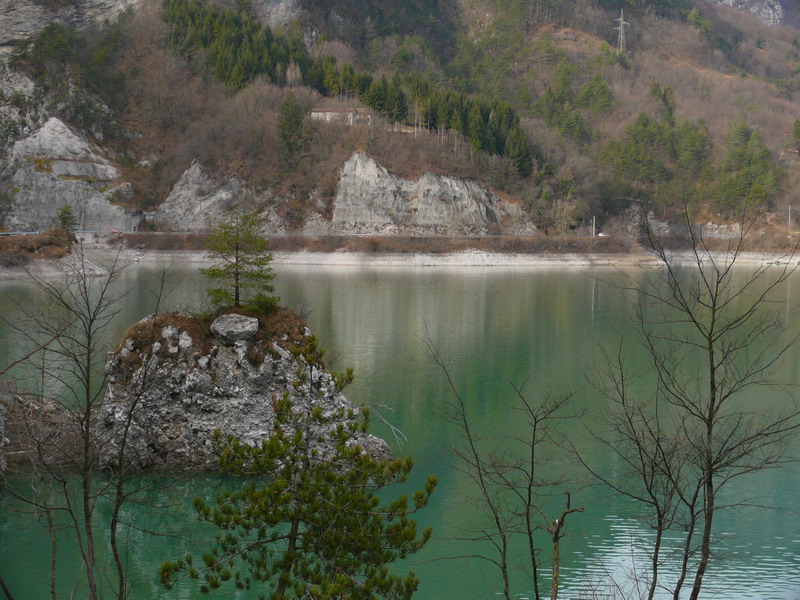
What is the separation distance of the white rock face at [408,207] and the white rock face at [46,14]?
2017 inches

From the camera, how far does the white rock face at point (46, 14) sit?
327 feet

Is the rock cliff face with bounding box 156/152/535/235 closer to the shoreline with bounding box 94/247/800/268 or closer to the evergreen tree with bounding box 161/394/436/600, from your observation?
the shoreline with bounding box 94/247/800/268

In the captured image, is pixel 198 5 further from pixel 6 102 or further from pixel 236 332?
pixel 236 332

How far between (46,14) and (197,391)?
110297 mm

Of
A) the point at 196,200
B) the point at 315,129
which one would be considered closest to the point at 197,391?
the point at 196,200

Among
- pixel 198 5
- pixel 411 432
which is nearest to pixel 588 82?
pixel 198 5

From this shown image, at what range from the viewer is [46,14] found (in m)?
105

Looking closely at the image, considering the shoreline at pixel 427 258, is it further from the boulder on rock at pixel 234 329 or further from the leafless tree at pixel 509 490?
the boulder on rock at pixel 234 329

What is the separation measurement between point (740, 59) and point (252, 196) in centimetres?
12585

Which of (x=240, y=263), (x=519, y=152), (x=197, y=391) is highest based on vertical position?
(x=519, y=152)

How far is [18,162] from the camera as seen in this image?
84.2 meters

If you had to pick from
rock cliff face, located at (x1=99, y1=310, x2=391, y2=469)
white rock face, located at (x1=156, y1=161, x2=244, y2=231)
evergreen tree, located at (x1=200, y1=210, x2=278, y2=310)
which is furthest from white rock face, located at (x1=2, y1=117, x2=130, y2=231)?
rock cliff face, located at (x1=99, y1=310, x2=391, y2=469)

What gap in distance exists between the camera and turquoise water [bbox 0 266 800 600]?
11070mm

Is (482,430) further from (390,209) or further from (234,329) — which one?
(390,209)
